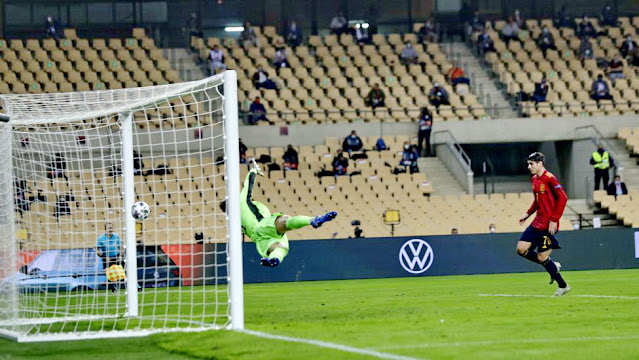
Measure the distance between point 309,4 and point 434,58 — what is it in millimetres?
5369

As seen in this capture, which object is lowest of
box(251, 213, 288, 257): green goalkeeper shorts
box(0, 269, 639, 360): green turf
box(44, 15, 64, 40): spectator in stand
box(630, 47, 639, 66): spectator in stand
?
box(0, 269, 639, 360): green turf

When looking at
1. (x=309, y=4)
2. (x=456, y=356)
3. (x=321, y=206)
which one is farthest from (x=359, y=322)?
(x=309, y=4)

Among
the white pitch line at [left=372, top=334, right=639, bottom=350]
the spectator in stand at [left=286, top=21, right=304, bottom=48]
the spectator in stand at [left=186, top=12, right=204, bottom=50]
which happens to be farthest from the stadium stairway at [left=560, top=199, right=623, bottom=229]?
the white pitch line at [left=372, top=334, right=639, bottom=350]

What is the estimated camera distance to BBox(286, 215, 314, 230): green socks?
13798 mm

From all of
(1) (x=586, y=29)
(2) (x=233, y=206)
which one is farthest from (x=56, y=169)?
(1) (x=586, y=29)

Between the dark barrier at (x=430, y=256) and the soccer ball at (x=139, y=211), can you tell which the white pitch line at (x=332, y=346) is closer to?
the soccer ball at (x=139, y=211)

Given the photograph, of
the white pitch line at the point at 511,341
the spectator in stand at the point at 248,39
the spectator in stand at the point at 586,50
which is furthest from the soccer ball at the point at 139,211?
the spectator in stand at the point at 586,50

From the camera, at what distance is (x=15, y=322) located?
1281 centimetres

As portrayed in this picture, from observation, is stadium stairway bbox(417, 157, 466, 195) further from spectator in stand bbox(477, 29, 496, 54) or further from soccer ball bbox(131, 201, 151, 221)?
soccer ball bbox(131, 201, 151, 221)

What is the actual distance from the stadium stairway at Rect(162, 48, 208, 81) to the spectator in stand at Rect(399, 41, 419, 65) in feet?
23.7

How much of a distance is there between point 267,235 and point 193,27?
28341 mm

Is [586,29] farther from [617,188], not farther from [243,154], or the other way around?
[243,154]

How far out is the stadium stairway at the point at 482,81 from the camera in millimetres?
39562

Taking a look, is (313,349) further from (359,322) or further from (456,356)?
(359,322)
